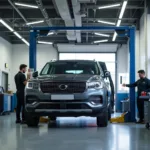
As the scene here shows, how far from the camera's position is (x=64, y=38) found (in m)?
21.9

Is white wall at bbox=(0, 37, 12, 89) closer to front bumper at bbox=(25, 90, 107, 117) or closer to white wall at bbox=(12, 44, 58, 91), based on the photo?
white wall at bbox=(12, 44, 58, 91)

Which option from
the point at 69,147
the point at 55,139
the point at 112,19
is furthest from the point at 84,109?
the point at 112,19

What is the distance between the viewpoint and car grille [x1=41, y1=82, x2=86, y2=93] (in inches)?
284

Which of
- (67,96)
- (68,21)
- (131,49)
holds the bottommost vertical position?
(67,96)

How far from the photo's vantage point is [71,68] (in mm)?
8414

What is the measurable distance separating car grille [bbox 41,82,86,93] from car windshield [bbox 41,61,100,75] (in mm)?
1075

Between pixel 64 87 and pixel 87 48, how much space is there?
15.3m

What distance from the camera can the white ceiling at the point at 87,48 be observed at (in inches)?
858

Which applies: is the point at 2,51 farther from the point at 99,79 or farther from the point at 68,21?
the point at 99,79

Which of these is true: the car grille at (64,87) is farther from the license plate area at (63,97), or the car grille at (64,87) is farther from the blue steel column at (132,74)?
the blue steel column at (132,74)

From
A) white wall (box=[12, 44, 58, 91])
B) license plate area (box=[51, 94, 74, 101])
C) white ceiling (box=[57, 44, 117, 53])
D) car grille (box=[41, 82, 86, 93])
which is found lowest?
license plate area (box=[51, 94, 74, 101])

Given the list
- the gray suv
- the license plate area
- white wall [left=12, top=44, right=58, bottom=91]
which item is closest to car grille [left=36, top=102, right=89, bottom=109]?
the gray suv

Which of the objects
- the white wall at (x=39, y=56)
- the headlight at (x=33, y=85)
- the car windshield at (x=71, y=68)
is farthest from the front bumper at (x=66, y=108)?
the white wall at (x=39, y=56)

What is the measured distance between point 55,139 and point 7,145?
3.09ft
